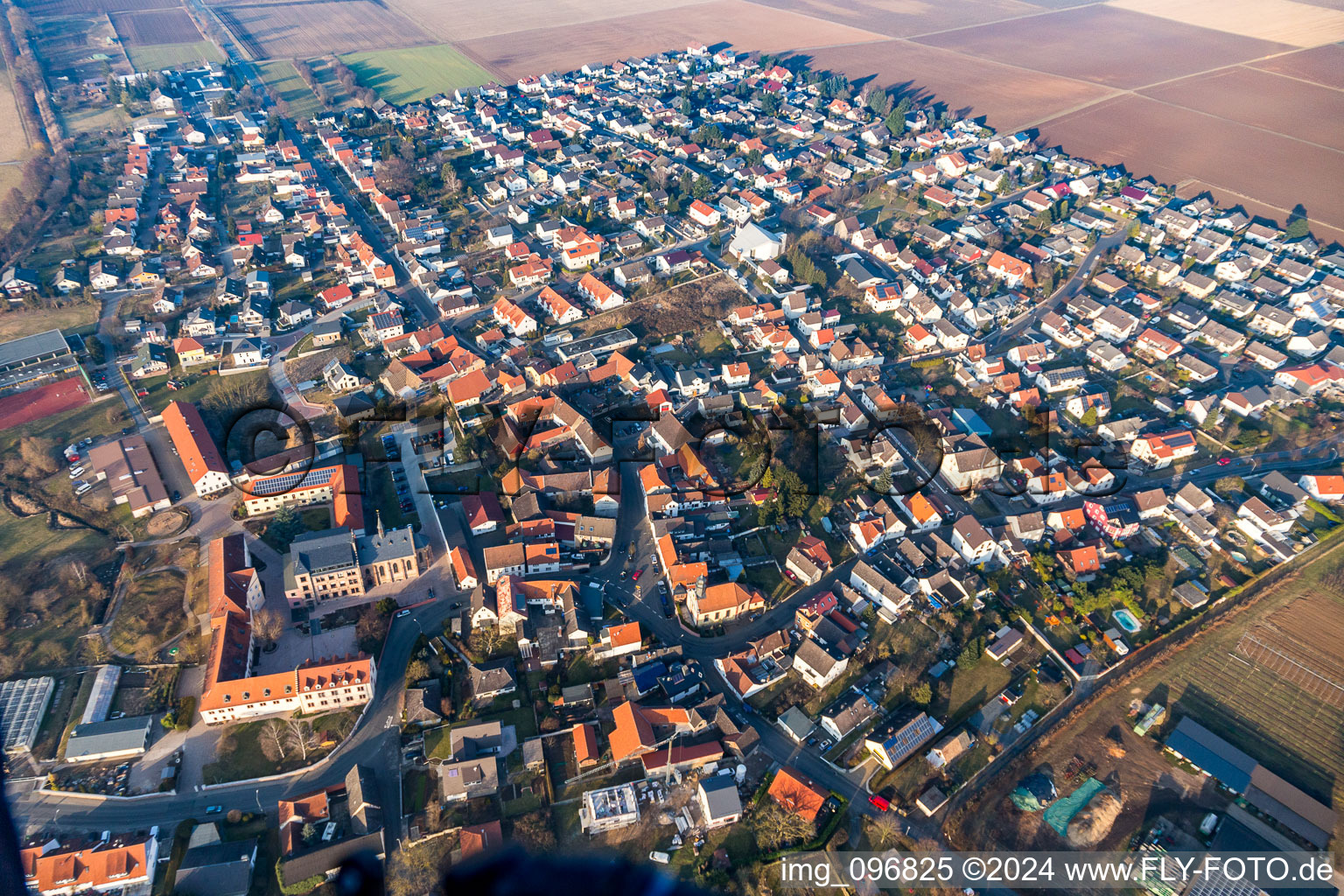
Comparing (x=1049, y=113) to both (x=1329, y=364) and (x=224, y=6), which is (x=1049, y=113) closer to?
(x=1329, y=364)

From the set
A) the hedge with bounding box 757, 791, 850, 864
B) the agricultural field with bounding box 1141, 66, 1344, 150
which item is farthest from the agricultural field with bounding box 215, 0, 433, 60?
the hedge with bounding box 757, 791, 850, 864

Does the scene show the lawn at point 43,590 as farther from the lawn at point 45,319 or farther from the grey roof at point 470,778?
the lawn at point 45,319

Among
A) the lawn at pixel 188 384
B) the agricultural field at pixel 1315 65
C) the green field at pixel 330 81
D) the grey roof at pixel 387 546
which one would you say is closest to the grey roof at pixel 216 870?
the grey roof at pixel 387 546

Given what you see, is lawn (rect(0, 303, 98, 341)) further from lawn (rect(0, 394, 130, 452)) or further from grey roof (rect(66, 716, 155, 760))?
grey roof (rect(66, 716, 155, 760))

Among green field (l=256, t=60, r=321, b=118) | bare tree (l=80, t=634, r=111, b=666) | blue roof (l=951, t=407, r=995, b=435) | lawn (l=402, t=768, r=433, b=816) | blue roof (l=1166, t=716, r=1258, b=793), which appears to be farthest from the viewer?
green field (l=256, t=60, r=321, b=118)

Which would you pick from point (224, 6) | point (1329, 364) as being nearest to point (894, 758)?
point (1329, 364)

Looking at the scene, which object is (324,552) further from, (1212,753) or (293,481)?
(1212,753)

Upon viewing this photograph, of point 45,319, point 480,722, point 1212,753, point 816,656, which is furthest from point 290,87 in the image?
point 1212,753
